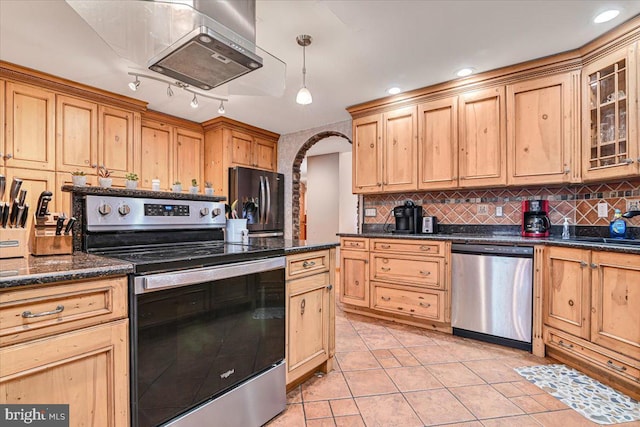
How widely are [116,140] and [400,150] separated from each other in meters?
3.21

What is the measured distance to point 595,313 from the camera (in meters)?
2.04

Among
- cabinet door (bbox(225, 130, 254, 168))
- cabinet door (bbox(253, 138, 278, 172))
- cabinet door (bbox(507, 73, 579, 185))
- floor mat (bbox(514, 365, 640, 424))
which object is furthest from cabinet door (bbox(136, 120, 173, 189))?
floor mat (bbox(514, 365, 640, 424))

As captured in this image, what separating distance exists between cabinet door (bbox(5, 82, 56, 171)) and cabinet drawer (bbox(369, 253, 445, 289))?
3.40 m

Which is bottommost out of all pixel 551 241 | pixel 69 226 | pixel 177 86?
pixel 551 241

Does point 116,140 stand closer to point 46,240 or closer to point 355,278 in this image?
point 46,240

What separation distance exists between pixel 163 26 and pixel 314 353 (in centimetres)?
199

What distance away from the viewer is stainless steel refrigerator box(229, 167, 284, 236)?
4.25 meters

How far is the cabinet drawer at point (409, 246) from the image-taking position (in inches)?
114

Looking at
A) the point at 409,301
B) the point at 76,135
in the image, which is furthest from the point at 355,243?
the point at 76,135

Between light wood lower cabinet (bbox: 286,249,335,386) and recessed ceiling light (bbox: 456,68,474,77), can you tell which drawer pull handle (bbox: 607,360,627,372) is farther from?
recessed ceiling light (bbox: 456,68,474,77)

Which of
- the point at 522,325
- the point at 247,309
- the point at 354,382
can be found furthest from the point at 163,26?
the point at 522,325

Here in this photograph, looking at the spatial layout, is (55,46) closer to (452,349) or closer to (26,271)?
(26,271)

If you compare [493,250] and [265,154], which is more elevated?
[265,154]

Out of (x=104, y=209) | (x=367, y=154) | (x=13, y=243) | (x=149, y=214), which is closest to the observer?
(x=13, y=243)
